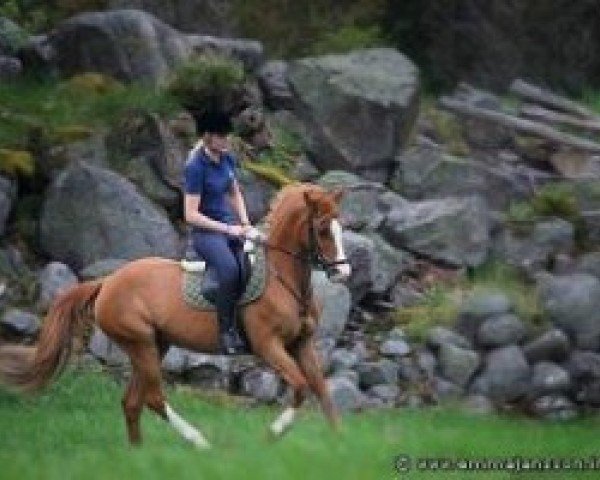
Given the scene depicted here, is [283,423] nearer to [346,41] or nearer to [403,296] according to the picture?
[403,296]

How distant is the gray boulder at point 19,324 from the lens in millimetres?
18641

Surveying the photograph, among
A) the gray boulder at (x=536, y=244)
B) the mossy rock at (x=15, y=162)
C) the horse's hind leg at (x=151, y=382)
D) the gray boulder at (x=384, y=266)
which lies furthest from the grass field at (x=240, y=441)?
the gray boulder at (x=536, y=244)

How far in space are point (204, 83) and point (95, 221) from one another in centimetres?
331

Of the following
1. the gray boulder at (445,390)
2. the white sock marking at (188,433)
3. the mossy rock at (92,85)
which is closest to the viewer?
the white sock marking at (188,433)

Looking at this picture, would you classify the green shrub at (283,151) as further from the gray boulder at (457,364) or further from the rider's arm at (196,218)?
the rider's arm at (196,218)

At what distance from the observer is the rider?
1298 cm

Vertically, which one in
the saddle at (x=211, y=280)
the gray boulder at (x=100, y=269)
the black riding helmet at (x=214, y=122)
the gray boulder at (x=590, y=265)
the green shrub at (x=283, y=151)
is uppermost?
the black riding helmet at (x=214, y=122)

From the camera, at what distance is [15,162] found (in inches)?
806

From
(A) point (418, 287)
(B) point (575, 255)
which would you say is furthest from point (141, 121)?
(B) point (575, 255)

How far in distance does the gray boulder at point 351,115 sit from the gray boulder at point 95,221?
4.49 m

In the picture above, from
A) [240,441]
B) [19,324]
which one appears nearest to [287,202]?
[240,441]

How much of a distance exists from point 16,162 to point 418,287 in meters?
6.17

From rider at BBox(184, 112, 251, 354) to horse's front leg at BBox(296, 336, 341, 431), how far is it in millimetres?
566

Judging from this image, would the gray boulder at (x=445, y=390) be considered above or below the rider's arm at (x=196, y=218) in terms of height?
below
